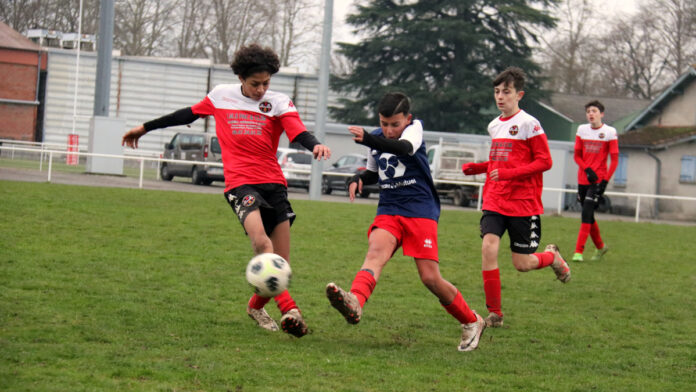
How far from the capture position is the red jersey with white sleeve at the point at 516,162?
702 centimetres

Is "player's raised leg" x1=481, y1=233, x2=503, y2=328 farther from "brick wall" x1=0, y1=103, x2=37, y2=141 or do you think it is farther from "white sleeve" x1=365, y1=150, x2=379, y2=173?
"brick wall" x1=0, y1=103, x2=37, y2=141

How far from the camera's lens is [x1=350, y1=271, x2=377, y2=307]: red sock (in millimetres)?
5470

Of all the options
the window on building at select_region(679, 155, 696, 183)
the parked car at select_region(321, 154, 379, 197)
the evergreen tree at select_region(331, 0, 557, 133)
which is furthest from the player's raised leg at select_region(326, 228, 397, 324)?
the evergreen tree at select_region(331, 0, 557, 133)

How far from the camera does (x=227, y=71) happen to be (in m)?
42.8

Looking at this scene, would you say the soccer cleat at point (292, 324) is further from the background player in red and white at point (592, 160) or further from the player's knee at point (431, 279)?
the background player in red and white at point (592, 160)

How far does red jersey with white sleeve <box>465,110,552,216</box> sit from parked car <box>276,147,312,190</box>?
20.6m

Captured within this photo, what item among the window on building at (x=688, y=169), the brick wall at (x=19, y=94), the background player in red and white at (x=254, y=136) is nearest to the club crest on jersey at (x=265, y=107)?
the background player in red and white at (x=254, y=136)

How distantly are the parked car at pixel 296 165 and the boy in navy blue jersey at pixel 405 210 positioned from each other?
2175cm

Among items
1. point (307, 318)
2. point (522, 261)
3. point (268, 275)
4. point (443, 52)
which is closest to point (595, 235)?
point (522, 261)

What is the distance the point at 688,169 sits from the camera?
3609 cm

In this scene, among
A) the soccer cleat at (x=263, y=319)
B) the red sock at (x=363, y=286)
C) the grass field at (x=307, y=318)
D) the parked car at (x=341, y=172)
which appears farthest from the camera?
the parked car at (x=341, y=172)

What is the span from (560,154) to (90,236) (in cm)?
2601

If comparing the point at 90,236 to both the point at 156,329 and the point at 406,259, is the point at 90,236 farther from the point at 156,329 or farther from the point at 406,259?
the point at 156,329

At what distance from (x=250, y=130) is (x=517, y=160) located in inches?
94.4
